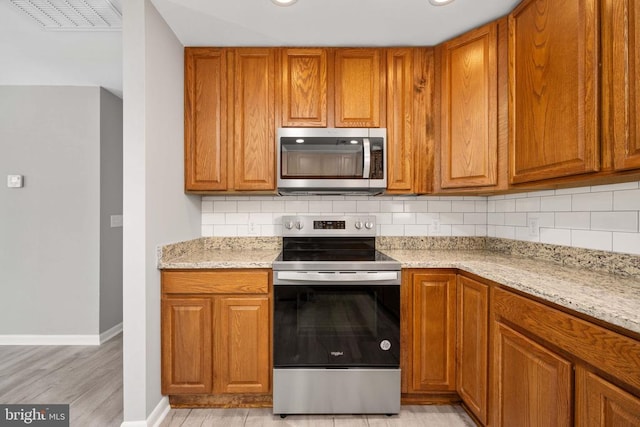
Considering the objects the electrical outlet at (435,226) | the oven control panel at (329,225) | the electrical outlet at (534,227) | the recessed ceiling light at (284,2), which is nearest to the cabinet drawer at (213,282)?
the oven control panel at (329,225)

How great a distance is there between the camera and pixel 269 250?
242cm

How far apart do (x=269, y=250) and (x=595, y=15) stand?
7.23 feet

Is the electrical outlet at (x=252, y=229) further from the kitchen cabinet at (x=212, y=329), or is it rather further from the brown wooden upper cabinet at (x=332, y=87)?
the brown wooden upper cabinet at (x=332, y=87)

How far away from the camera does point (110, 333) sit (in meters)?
3.01

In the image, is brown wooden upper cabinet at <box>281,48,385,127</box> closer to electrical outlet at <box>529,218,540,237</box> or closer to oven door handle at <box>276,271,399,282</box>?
oven door handle at <box>276,271,399,282</box>

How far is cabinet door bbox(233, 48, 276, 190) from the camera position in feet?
7.00

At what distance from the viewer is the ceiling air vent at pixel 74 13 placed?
5.81 ft

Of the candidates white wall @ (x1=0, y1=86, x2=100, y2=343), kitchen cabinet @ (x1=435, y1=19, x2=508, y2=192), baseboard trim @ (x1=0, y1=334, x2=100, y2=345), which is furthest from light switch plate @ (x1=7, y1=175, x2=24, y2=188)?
kitchen cabinet @ (x1=435, y1=19, x2=508, y2=192)

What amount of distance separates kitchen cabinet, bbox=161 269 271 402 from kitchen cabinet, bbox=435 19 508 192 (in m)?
1.52

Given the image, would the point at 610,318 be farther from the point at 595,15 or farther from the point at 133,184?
the point at 133,184

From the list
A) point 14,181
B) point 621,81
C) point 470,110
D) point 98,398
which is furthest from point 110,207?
point 621,81

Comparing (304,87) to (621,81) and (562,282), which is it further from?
(562,282)

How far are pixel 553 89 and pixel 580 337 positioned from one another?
3.61 ft

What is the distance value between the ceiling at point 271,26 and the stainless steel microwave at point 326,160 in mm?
617
